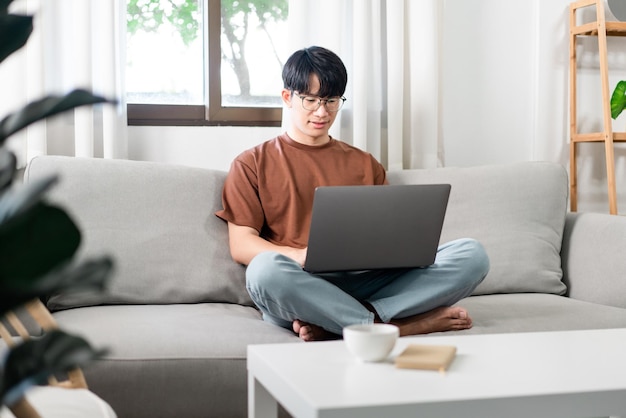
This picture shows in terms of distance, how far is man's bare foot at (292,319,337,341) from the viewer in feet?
6.26

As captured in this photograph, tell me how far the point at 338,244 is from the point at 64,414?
827mm

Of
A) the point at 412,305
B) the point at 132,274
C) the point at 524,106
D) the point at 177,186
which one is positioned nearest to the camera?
the point at 412,305

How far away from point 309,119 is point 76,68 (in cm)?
73

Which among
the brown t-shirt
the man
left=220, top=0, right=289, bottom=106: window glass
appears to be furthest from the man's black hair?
left=220, top=0, right=289, bottom=106: window glass

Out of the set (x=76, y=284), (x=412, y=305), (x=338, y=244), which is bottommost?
(x=412, y=305)

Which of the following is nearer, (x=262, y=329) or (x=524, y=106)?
(x=262, y=329)

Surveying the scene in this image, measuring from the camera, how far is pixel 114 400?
66.5 inches

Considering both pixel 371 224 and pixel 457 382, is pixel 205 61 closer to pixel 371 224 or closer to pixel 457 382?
pixel 371 224

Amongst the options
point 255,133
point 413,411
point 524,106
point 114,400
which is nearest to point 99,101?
point 413,411

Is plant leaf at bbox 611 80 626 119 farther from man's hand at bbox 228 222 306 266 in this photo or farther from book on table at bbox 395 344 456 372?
book on table at bbox 395 344 456 372

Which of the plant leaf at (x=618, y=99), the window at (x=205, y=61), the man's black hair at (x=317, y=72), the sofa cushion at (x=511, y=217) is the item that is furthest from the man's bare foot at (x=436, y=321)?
the plant leaf at (x=618, y=99)

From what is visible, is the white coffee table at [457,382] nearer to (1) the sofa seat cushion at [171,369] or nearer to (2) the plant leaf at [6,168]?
(1) the sofa seat cushion at [171,369]

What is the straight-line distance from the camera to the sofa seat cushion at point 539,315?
1983mm

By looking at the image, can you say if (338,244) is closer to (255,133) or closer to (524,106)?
(255,133)
